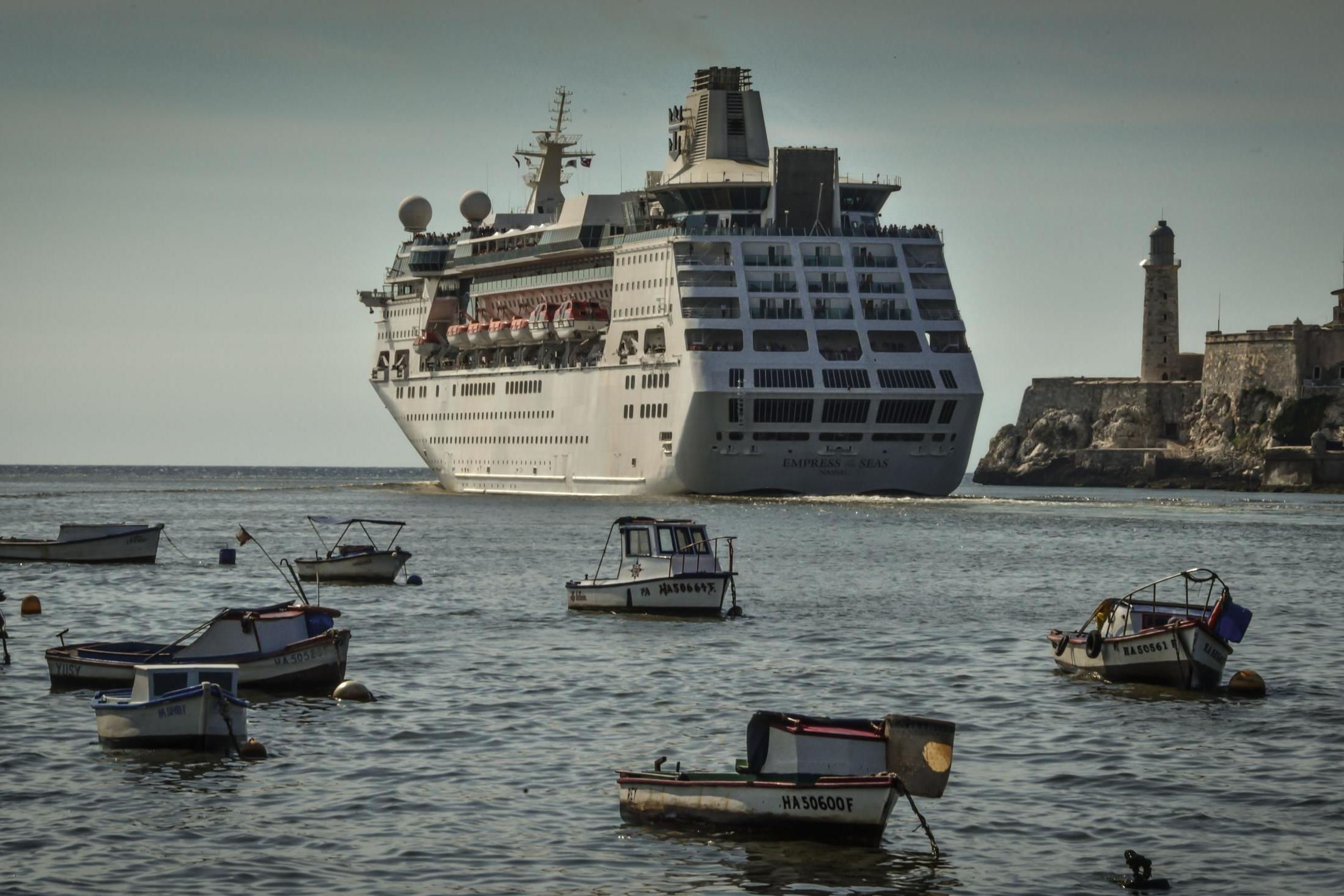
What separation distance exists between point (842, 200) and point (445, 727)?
78.5 m

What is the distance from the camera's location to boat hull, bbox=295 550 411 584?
56.6m

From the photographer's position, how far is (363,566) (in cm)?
5666

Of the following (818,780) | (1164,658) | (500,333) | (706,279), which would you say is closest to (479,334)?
(500,333)

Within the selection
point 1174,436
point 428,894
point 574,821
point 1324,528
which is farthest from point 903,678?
point 1174,436

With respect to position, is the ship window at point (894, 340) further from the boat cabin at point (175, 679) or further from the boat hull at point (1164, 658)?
the boat cabin at point (175, 679)

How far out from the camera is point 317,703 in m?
32.3

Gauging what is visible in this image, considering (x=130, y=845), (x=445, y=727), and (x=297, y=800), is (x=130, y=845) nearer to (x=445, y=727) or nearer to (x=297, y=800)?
(x=297, y=800)

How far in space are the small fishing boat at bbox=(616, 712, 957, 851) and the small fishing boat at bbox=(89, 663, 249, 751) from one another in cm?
754

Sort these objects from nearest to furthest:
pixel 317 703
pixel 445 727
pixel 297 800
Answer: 1. pixel 297 800
2. pixel 445 727
3. pixel 317 703

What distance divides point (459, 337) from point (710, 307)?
34344 mm

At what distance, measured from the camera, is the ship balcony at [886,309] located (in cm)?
9750

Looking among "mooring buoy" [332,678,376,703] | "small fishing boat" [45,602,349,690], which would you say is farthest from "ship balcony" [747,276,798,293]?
"mooring buoy" [332,678,376,703]

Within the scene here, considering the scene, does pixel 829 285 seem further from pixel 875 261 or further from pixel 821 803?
pixel 821 803

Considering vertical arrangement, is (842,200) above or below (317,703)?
above
